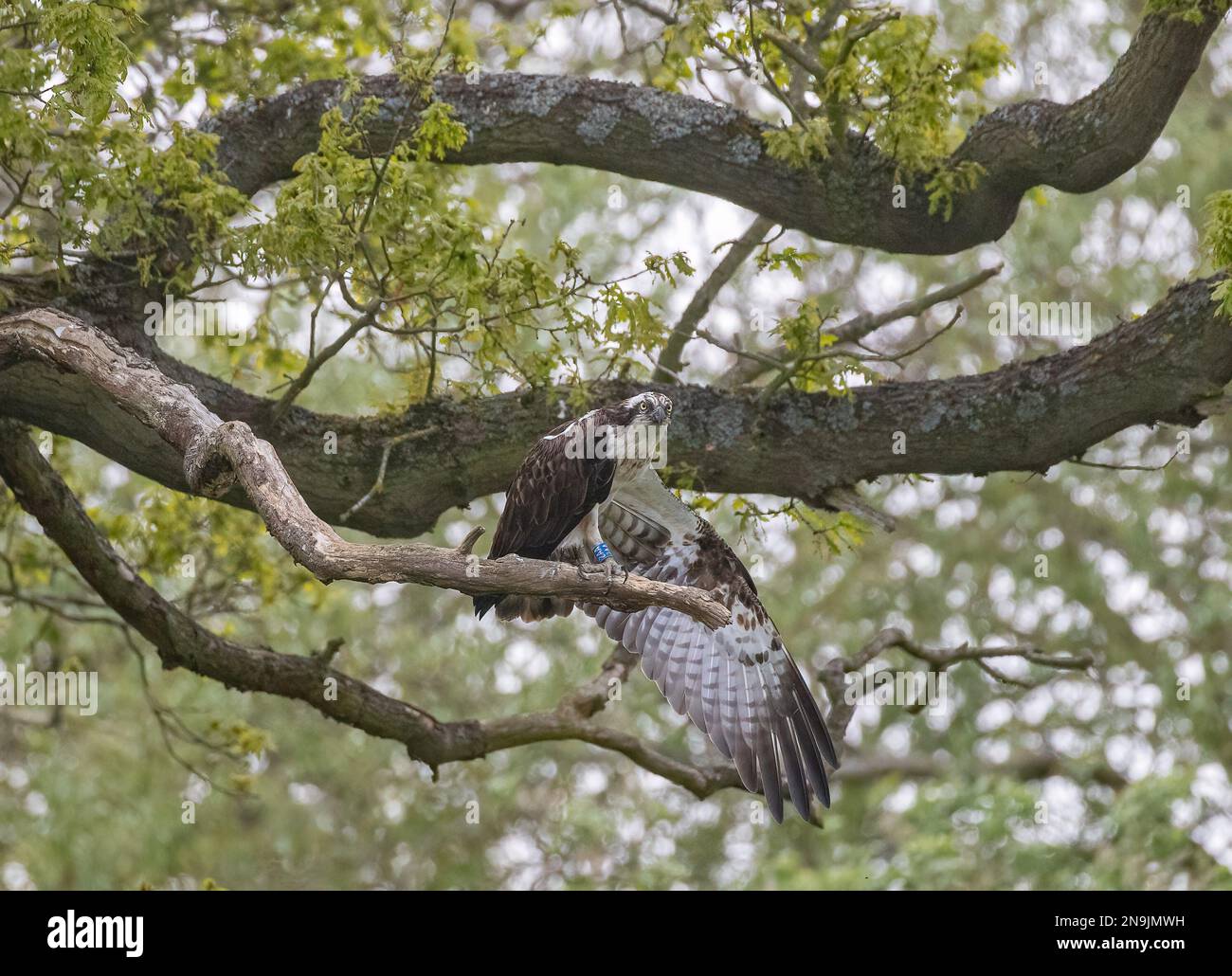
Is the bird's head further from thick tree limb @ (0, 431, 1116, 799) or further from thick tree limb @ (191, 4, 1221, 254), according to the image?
thick tree limb @ (0, 431, 1116, 799)

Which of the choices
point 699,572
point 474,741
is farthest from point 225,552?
point 699,572

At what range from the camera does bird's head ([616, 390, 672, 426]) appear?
6.51 metres

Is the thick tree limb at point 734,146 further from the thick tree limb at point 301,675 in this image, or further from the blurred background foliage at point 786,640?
the blurred background foliage at point 786,640

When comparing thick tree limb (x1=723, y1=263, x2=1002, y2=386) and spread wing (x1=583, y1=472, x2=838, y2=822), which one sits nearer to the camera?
thick tree limb (x1=723, y1=263, x2=1002, y2=386)

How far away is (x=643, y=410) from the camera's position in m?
6.51

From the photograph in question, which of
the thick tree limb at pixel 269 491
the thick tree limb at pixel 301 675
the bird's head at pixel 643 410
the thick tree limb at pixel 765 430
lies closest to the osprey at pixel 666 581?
the bird's head at pixel 643 410

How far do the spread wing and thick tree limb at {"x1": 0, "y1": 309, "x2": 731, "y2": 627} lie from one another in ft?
6.43

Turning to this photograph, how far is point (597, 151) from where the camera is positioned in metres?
7.42

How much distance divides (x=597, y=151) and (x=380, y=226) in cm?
154

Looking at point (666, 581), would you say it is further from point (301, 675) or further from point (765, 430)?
point (301, 675)

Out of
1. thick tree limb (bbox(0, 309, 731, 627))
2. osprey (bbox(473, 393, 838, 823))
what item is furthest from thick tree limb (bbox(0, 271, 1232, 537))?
thick tree limb (bbox(0, 309, 731, 627))
